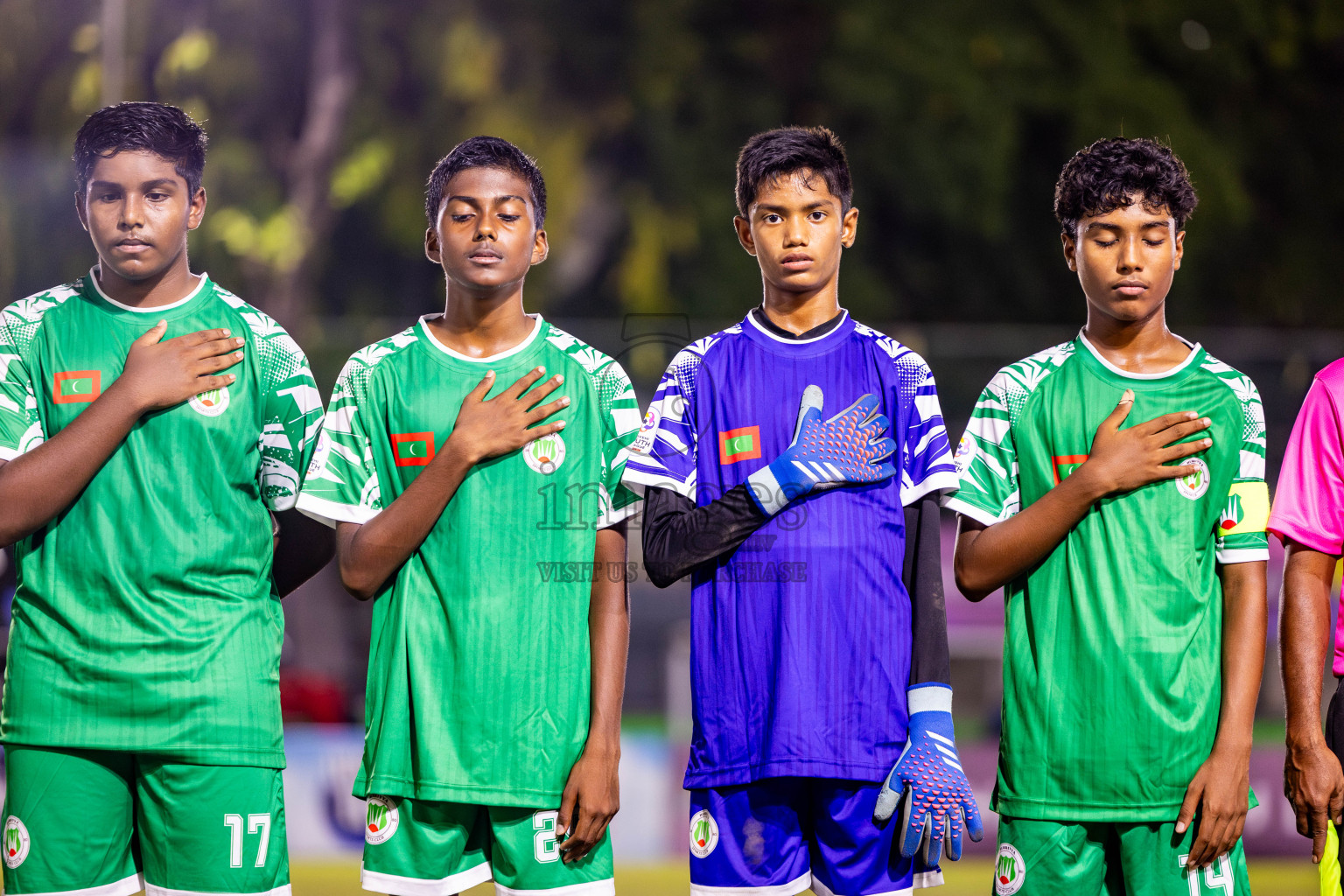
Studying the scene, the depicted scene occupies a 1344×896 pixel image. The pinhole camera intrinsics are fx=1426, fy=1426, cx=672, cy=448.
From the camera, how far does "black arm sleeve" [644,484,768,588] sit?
2826mm

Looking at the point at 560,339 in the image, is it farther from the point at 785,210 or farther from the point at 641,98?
the point at 641,98

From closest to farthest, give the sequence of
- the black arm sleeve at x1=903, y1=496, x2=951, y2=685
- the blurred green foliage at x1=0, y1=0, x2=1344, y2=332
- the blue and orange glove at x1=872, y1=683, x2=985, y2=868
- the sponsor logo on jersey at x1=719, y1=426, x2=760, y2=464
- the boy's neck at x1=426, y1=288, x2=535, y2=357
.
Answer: the blue and orange glove at x1=872, y1=683, x2=985, y2=868, the black arm sleeve at x1=903, y1=496, x2=951, y2=685, the sponsor logo on jersey at x1=719, y1=426, x2=760, y2=464, the boy's neck at x1=426, y1=288, x2=535, y2=357, the blurred green foliage at x1=0, y1=0, x2=1344, y2=332

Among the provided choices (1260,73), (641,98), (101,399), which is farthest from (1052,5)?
(101,399)

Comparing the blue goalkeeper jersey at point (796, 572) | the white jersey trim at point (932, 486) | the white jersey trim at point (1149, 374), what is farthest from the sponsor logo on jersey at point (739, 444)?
the white jersey trim at point (1149, 374)

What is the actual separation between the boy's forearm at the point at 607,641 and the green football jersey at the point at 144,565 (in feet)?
2.20

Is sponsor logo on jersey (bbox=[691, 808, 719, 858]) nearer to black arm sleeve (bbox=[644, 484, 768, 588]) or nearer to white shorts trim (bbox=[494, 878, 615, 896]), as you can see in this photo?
white shorts trim (bbox=[494, 878, 615, 896])

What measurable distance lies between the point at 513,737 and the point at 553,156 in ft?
33.2

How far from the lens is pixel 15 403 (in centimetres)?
295

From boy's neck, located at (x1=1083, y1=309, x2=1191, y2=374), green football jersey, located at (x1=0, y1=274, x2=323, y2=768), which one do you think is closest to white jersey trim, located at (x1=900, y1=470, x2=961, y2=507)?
boy's neck, located at (x1=1083, y1=309, x2=1191, y2=374)

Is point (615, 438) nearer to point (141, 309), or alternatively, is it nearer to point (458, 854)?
point (458, 854)

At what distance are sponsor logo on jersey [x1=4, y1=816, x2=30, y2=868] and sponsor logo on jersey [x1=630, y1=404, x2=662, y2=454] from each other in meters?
1.44

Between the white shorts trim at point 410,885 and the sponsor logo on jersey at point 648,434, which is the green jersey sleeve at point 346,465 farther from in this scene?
the white shorts trim at point 410,885

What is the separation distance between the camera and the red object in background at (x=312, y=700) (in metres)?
9.39

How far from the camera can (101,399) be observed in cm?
286
